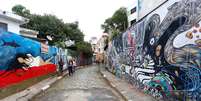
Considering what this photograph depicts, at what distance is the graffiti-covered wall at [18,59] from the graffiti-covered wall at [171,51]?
18.1ft

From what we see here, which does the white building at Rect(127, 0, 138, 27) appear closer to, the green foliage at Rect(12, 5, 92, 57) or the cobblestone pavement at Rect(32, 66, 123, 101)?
the green foliage at Rect(12, 5, 92, 57)

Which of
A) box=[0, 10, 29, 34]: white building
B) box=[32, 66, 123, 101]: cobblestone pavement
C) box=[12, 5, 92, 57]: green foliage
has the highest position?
box=[12, 5, 92, 57]: green foliage

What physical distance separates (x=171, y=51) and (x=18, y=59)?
22.8 ft

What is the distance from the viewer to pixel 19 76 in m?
11.5

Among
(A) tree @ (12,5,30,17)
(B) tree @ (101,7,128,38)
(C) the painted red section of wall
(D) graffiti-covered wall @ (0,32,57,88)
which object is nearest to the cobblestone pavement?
(C) the painted red section of wall

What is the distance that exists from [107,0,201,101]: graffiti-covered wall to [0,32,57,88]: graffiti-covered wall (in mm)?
5512

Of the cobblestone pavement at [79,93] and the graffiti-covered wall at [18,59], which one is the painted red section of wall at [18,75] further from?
the cobblestone pavement at [79,93]

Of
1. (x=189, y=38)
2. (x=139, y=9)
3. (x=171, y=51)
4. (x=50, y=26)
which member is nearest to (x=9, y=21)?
(x=50, y=26)

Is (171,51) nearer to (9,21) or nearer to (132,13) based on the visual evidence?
(9,21)

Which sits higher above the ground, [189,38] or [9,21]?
[9,21]

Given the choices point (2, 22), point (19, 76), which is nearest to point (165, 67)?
point (19, 76)

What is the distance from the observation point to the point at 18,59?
37.7 feet

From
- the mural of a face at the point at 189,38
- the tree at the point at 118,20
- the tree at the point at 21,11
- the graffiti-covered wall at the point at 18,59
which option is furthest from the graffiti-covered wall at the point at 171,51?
the tree at the point at 118,20

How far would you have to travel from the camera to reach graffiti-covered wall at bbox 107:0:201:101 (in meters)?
6.38
